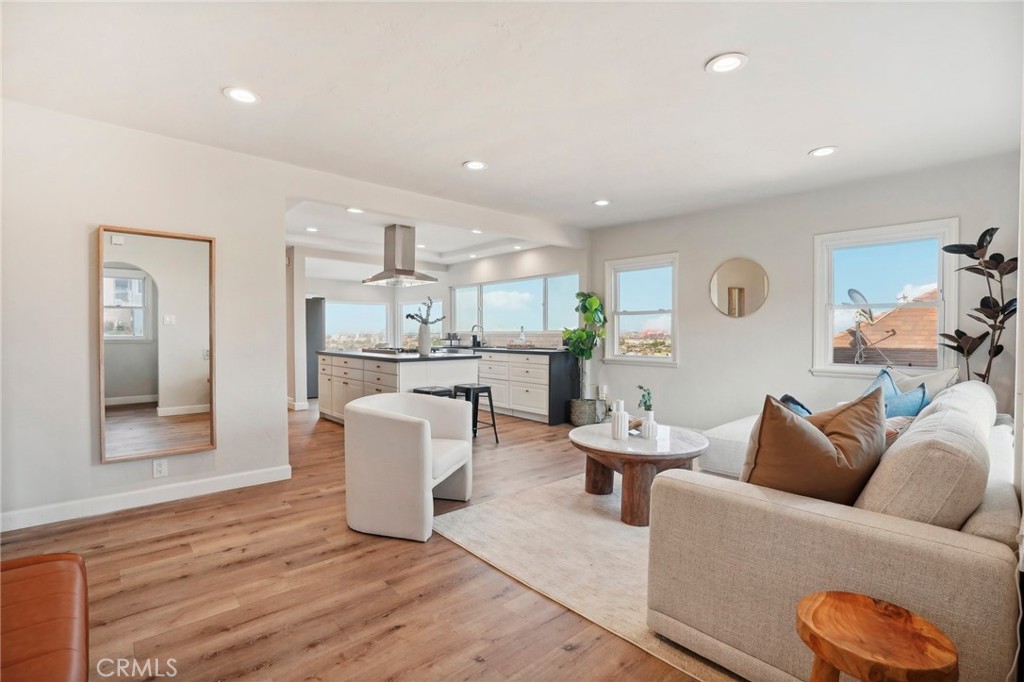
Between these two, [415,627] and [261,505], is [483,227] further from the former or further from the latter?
[415,627]

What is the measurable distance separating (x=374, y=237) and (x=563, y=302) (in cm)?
283

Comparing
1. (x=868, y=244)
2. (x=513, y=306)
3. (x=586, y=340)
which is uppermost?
(x=868, y=244)

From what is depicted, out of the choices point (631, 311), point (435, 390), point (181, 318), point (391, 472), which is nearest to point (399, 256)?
point (435, 390)

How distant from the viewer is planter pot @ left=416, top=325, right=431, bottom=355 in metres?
5.52

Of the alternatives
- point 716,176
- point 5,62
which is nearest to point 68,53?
point 5,62

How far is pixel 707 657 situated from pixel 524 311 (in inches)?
236

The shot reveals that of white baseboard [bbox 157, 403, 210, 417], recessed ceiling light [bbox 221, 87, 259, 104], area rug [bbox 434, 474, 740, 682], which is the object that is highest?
recessed ceiling light [bbox 221, 87, 259, 104]

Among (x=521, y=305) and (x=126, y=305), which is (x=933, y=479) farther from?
(x=521, y=305)

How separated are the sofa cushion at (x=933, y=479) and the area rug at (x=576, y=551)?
806 mm

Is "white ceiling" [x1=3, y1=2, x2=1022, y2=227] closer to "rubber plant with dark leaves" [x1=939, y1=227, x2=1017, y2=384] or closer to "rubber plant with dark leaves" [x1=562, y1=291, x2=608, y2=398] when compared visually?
"rubber plant with dark leaves" [x1=939, y1=227, x2=1017, y2=384]

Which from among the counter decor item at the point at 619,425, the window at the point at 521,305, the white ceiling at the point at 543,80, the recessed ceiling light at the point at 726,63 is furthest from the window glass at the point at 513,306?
the recessed ceiling light at the point at 726,63

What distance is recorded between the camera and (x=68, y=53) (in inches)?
86.5

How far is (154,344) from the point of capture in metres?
3.21

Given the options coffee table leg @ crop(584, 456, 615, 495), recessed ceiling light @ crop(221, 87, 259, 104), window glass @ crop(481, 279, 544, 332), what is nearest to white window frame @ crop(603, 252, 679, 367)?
window glass @ crop(481, 279, 544, 332)
